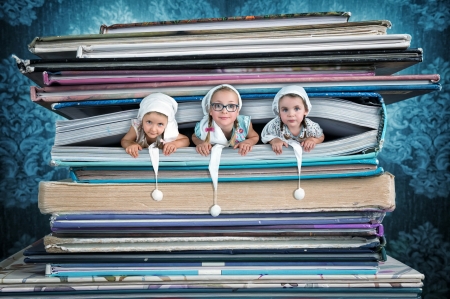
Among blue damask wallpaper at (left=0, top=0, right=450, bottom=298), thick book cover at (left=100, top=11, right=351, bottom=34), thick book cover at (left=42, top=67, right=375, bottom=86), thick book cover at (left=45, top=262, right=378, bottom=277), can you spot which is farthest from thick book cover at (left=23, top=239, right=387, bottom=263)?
blue damask wallpaper at (left=0, top=0, right=450, bottom=298)

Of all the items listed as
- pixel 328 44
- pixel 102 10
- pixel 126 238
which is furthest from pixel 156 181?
pixel 102 10

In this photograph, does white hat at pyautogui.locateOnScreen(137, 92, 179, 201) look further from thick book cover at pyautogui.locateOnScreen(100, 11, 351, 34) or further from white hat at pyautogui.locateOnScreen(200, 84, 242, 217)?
thick book cover at pyautogui.locateOnScreen(100, 11, 351, 34)

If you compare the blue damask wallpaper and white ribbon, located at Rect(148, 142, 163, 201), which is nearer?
white ribbon, located at Rect(148, 142, 163, 201)

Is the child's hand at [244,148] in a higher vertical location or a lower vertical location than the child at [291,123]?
lower

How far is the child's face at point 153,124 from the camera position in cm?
73

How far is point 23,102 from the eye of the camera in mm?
1423

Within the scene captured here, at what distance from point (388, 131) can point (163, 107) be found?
3.46ft

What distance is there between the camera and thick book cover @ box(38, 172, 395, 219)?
2.34ft

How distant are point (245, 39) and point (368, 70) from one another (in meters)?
0.26

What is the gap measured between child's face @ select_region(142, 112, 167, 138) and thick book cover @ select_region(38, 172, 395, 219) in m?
0.11

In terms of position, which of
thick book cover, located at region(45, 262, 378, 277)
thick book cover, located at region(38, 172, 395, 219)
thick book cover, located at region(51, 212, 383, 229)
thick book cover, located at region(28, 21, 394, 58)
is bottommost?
thick book cover, located at region(45, 262, 378, 277)

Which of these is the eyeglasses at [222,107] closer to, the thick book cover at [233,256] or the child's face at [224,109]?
the child's face at [224,109]

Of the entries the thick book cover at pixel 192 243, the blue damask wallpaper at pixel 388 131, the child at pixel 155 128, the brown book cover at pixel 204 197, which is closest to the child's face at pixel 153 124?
the child at pixel 155 128

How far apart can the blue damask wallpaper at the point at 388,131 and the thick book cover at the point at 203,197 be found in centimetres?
82
